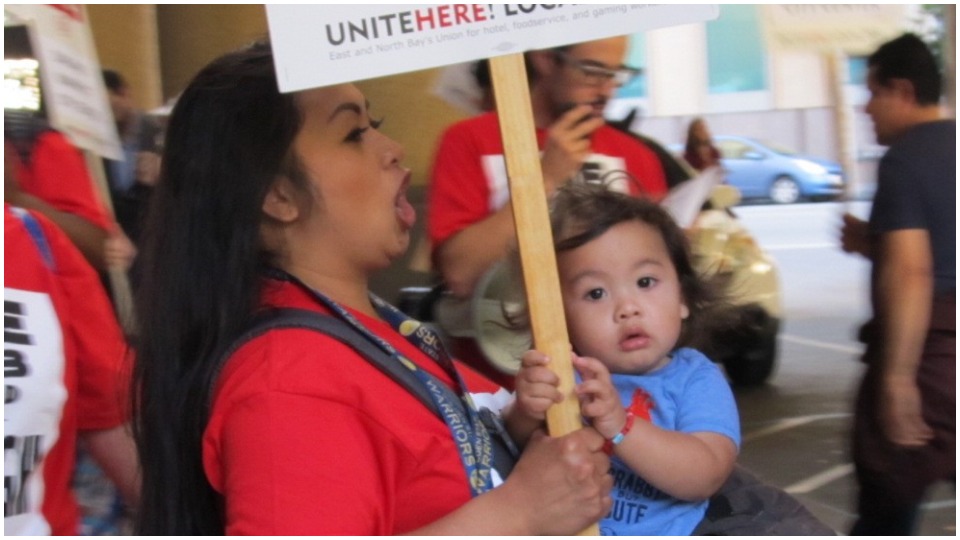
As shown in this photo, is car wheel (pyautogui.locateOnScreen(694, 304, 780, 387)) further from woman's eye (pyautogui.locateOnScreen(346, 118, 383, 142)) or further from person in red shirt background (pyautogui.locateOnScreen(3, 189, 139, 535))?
woman's eye (pyautogui.locateOnScreen(346, 118, 383, 142))

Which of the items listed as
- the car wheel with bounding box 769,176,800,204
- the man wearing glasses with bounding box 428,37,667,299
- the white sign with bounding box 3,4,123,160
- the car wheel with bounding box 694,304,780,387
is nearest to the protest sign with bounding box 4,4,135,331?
the white sign with bounding box 3,4,123,160

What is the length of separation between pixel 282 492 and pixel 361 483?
0.10 metres

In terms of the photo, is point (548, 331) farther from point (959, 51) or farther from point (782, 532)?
point (959, 51)

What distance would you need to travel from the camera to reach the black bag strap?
1662 mm

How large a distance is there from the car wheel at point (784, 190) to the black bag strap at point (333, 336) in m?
13.1

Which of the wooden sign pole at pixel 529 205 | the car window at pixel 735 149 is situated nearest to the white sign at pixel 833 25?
the wooden sign pole at pixel 529 205

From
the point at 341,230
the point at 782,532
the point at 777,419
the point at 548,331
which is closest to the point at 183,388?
the point at 341,230

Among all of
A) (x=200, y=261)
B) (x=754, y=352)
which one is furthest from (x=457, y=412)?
(x=754, y=352)

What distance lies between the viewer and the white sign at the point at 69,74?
293 cm

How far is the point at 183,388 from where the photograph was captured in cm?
174

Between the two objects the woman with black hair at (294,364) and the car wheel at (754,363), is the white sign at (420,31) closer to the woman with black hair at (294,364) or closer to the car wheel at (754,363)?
the woman with black hair at (294,364)

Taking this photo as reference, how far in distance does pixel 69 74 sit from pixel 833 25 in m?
2.78

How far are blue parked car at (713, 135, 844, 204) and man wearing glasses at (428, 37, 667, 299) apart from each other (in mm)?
9484

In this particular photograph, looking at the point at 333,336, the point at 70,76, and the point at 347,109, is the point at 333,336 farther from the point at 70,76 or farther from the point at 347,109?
the point at 70,76
